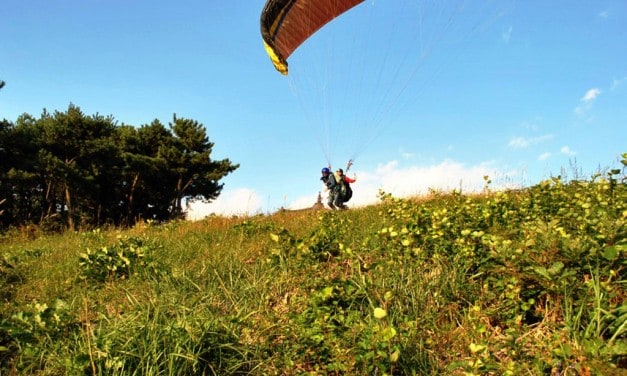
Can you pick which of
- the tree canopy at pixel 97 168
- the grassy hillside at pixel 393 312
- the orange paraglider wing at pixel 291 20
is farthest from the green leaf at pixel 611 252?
the tree canopy at pixel 97 168

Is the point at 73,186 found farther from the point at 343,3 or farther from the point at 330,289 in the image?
the point at 330,289

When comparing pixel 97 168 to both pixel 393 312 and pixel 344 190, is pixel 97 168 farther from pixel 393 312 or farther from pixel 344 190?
pixel 393 312

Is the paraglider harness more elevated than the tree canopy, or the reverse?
the tree canopy

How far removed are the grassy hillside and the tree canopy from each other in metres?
20.7

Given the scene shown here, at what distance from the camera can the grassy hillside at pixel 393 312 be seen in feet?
7.74

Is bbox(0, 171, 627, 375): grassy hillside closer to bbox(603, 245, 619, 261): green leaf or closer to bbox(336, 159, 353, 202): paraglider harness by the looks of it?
bbox(603, 245, 619, 261): green leaf

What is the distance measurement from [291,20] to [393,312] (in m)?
9.87

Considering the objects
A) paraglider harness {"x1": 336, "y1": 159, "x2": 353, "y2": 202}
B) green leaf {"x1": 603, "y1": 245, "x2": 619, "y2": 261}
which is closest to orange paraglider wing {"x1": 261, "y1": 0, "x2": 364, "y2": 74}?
paraglider harness {"x1": 336, "y1": 159, "x2": 353, "y2": 202}

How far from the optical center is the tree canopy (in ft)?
90.6

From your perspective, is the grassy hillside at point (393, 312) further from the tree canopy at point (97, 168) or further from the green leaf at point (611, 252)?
the tree canopy at point (97, 168)

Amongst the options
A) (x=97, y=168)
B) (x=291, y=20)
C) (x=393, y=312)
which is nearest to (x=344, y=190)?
(x=291, y=20)

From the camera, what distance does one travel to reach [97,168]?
1241 inches

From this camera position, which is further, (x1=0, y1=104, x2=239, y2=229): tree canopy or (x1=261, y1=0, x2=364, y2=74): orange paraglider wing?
(x1=0, y1=104, x2=239, y2=229): tree canopy

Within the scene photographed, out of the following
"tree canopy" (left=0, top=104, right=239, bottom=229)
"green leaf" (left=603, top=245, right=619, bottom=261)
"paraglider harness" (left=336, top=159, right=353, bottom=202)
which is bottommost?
"green leaf" (left=603, top=245, right=619, bottom=261)
